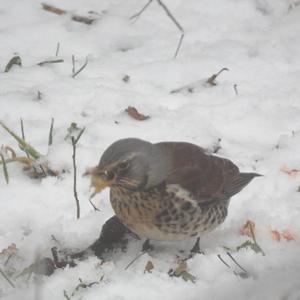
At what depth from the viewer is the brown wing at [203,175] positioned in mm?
4211

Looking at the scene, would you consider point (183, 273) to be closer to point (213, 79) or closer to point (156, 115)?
point (156, 115)

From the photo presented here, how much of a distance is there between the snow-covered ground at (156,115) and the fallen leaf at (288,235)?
26 millimetres

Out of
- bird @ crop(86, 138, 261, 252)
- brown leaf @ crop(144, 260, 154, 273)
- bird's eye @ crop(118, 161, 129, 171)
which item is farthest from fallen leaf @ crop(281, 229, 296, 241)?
bird's eye @ crop(118, 161, 129, 171)

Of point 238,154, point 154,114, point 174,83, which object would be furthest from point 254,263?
point 174,83

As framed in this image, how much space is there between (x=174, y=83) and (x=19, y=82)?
48.4 inches

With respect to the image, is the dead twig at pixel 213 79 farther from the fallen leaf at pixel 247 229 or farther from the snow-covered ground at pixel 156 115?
the fallen leaf at pixel 247 229

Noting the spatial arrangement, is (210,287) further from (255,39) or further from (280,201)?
(255,39)

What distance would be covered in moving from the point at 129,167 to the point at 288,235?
1.13 m

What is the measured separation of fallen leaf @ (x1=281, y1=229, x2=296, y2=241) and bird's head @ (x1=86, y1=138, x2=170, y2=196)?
0.87m

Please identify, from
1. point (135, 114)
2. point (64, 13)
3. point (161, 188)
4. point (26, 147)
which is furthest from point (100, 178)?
point (64, 13)

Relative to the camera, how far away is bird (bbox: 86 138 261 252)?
390 cm

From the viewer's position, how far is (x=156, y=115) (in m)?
5.67

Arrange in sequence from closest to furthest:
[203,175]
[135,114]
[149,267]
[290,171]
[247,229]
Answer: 1. [149,267]
2. [203,175]
3. [247,229]
4. [290,171]
5. [135,114]

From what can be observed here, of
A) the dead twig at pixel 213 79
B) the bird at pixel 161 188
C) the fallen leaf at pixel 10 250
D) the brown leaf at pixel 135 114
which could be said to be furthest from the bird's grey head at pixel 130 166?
the dead twig at pixel 213 79
